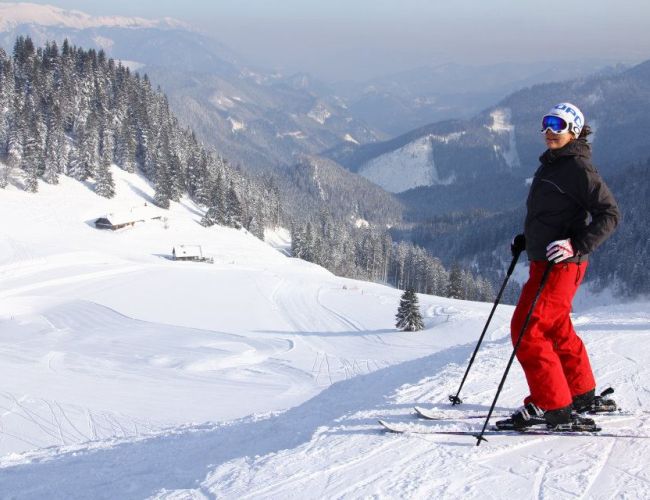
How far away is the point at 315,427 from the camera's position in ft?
20.8

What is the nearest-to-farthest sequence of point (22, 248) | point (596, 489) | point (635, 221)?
point (596, 489) < point (22, 248) < point (635, 221)

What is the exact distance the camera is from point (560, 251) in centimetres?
519

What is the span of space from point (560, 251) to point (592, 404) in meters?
2.13

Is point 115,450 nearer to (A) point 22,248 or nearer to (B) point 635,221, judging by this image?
(A) point 22,248

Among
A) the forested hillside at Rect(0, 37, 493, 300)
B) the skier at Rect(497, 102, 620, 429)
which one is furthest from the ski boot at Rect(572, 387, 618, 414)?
the forested hillside at Rect(0, 37, 493, 300)

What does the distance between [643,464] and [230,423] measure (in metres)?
5.38

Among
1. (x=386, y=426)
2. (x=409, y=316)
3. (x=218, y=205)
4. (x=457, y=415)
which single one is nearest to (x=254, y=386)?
(x=409, y=316)

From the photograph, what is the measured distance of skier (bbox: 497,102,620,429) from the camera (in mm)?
5188

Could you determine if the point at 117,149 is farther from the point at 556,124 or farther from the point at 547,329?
the point at 547,329

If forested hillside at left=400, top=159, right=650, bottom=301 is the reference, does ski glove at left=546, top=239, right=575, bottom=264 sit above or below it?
above

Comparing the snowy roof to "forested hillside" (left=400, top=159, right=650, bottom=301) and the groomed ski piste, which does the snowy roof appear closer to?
the groomed ski piste

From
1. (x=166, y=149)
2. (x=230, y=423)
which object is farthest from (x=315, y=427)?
(x=166, y=149)

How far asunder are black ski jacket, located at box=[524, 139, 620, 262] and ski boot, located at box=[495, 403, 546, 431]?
1.59 metres

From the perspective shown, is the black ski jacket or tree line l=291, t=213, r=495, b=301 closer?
the black ski jacket
